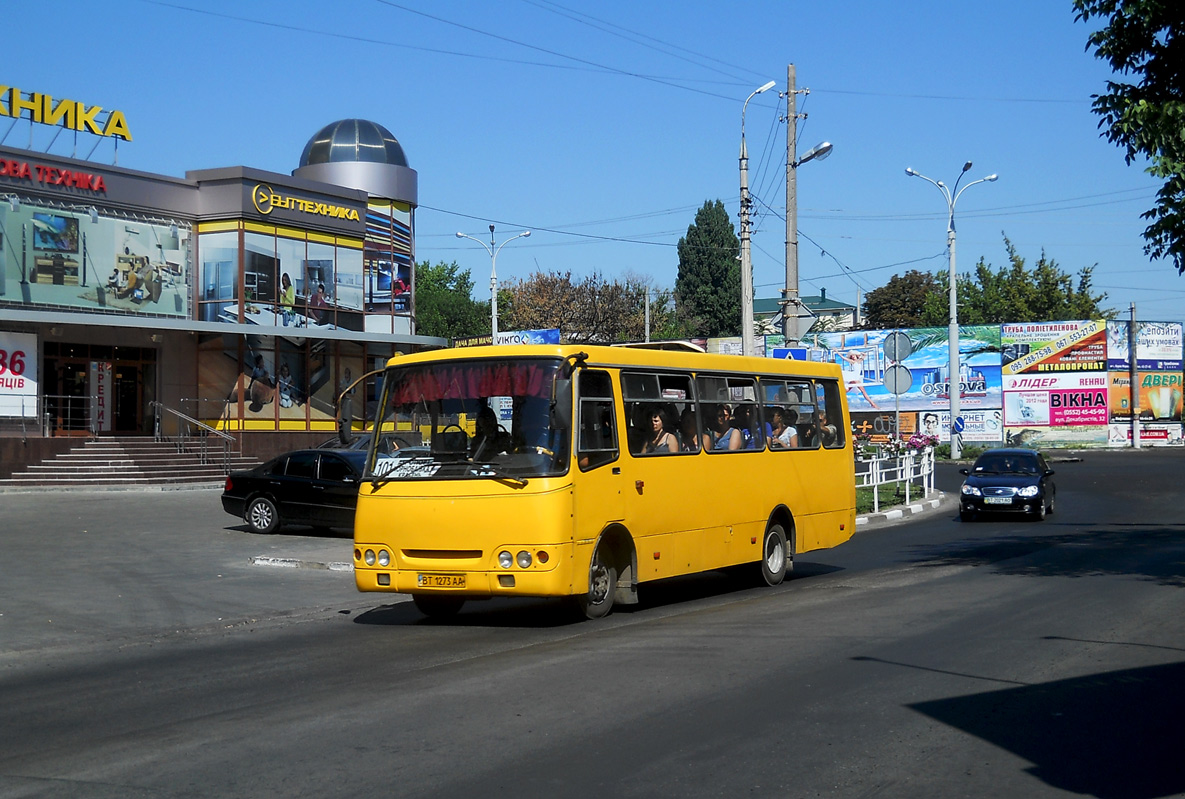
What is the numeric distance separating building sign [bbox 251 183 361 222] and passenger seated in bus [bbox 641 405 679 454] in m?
29.6

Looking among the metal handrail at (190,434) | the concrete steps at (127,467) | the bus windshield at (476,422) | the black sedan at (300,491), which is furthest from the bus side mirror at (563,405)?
the metal handrail at (190,434)

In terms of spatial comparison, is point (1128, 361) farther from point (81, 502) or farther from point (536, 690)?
point (536, 690)

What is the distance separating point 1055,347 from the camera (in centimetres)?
6212

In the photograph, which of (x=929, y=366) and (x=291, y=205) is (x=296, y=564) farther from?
(x=929, y=366)

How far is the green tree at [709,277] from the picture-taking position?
3538 inches

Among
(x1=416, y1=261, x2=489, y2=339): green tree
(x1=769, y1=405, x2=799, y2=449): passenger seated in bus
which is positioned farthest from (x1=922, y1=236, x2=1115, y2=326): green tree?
(x1=769, y1=405, x2=799, y2=449): passenger seated in bus

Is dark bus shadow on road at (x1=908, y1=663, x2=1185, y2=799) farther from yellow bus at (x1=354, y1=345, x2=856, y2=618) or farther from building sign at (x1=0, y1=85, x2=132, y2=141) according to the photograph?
building sign at (x1=0, y1=85, x2=132, y2=141)

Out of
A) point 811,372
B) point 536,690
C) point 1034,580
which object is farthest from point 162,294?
point 536,690

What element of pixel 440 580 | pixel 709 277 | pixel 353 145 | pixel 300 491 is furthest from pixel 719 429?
pixel 709 277

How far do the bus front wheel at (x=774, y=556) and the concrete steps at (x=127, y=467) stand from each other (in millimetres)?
22431

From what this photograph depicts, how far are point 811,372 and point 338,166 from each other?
32.4 metres

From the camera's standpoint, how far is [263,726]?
6918mm

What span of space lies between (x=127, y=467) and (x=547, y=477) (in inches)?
1013

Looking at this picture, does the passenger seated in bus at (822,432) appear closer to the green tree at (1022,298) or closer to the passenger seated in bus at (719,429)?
the passenger seated in bus at (719,429)
